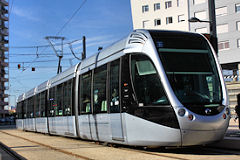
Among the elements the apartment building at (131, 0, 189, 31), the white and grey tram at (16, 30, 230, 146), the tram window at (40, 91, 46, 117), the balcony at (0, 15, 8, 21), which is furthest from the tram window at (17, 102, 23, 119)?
the balcony at (0, 15, 8, 21)

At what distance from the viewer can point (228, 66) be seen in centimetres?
3903

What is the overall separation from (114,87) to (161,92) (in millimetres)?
1845

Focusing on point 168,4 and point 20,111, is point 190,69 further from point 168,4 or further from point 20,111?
point 168,4

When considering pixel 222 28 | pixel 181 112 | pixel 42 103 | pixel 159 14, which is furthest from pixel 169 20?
pixel 181 112

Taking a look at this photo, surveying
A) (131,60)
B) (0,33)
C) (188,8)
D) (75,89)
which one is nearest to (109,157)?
(131,60)

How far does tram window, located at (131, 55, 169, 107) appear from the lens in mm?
8148

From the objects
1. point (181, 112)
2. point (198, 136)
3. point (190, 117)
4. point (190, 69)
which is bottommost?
point (198, 136)

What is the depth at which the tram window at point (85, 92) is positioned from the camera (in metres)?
11.7

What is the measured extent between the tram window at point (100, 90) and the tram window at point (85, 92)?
0.54m

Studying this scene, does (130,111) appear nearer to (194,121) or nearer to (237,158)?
(194,121)

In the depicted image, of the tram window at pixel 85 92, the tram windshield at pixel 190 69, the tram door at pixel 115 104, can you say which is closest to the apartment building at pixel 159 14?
the tram window at pixel 85 92

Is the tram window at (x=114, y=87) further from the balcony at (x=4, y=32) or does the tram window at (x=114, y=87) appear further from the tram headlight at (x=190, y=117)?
the balcony at (x=4, y=32)

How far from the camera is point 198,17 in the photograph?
40.7 meters

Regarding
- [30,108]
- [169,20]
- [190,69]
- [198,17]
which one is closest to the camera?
[190,69]
